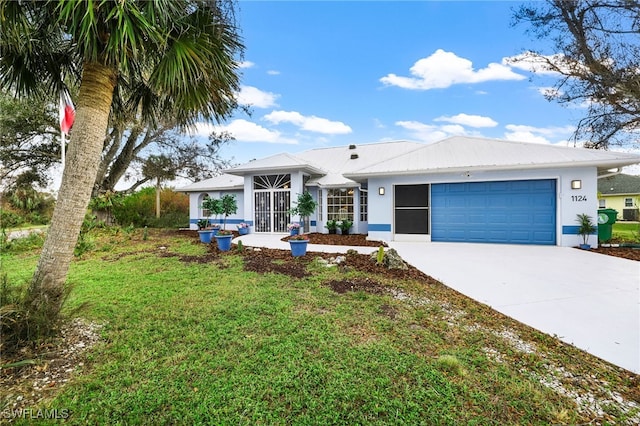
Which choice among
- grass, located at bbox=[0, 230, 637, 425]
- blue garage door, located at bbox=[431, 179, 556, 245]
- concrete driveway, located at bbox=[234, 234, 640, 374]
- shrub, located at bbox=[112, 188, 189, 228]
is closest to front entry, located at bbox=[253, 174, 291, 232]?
concrete driveway, located at bbox=[234, 234, 640, 374]

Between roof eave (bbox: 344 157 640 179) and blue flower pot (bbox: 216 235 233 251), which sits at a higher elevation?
roof eave (bbox: 344 157 640 179)

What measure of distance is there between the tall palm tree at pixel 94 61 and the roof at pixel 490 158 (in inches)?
310

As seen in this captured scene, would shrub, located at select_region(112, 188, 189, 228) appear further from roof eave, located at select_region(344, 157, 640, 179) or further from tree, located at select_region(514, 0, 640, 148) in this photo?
tree, located at select_region(514, 0, 640, 148)

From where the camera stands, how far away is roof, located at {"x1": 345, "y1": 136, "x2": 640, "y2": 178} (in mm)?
9055

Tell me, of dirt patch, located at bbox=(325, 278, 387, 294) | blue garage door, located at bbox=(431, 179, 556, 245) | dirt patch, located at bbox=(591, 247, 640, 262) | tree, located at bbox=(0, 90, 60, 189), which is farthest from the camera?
tree, located at bbox=(0, 90, 60, 189)

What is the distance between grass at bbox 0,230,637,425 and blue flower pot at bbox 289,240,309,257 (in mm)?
3439

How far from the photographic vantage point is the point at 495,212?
1040 centimetres

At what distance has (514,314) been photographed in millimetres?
4184

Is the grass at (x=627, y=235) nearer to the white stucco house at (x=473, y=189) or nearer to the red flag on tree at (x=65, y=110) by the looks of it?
the white stucco house at (x=473, y=189)

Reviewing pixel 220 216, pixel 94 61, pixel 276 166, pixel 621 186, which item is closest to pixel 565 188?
pixel 276 166

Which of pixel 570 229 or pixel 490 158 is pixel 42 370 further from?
pixel 570 229

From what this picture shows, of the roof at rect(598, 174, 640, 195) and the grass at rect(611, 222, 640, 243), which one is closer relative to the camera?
the grass at rect(611, 222, 640, 243)

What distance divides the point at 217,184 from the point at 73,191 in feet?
48.0

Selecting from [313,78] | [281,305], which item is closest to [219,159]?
[313,78]
